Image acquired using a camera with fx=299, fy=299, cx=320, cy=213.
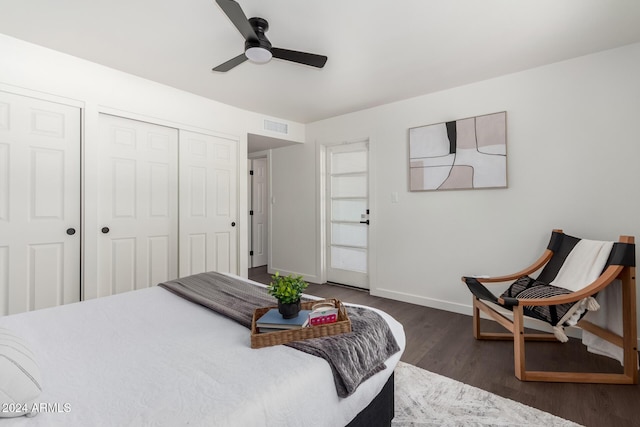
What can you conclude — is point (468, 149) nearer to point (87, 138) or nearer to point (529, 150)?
point (529, 150)

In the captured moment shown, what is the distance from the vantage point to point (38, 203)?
238 cm

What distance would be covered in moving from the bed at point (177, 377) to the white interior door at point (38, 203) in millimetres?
1150

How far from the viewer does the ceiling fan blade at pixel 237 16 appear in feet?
5.09

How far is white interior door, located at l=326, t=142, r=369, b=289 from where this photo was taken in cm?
402

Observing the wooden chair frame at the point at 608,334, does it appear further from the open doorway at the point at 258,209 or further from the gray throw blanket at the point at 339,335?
the open doorway at the point at 258,209

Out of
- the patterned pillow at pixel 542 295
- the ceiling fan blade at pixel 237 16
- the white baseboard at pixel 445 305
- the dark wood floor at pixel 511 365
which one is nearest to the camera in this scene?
the ceiling fan blade at pixel 237 16

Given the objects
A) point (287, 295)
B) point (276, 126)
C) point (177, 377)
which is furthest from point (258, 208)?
point (177, 377)

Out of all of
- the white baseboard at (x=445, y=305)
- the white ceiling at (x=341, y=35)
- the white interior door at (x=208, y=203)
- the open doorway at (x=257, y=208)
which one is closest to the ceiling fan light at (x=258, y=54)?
the white ceiling at (x=341, y=35)

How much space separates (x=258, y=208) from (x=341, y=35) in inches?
151

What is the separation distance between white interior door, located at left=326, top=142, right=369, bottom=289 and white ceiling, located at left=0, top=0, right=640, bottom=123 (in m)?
1.22

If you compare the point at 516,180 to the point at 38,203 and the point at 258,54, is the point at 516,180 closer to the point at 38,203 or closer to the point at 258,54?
the point at 258,54

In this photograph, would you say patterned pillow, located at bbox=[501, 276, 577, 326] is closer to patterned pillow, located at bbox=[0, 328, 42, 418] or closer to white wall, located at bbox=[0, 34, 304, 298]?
patterned pillow, located at bbox=[0, 328, 42, 418]

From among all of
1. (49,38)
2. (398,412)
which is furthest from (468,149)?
(49,38)

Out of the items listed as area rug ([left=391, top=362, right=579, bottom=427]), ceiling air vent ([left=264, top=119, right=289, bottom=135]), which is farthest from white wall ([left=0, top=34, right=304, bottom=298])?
area rug ([left=391, top=362, right=579, bottom=427])
